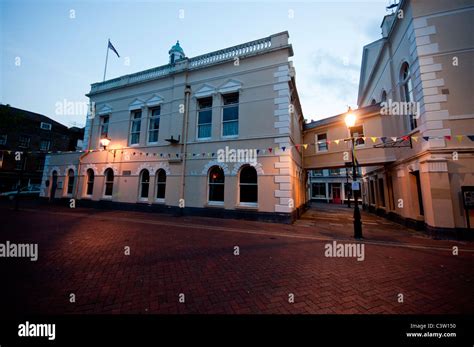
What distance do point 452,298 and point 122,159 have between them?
17787 mm

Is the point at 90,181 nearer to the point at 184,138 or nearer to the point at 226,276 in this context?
the point at 184,138

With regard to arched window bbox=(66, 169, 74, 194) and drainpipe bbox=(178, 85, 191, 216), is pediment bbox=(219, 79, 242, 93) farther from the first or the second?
arched window bbox=(66, 169, 74, 194)

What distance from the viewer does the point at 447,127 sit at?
7926mm

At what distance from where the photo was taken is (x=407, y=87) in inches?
413

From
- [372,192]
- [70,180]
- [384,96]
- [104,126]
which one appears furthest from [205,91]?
[372,192]

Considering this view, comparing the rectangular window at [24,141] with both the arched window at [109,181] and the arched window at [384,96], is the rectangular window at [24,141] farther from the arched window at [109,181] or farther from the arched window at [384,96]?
the arched window at [384,96]

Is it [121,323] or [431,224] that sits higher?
[431,224]

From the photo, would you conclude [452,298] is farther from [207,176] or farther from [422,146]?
[207,176]

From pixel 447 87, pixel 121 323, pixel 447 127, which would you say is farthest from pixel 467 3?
pixel 121 323

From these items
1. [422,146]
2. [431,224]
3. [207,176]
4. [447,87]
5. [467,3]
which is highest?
[467,3]

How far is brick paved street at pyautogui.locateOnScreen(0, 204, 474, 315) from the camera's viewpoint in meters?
3.08

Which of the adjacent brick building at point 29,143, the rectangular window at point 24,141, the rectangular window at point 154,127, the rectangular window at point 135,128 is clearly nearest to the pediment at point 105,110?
the rectangular window at point 135,128

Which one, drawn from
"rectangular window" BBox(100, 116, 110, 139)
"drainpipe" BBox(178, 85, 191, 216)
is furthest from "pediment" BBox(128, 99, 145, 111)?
"drainpipe" BBox(178, 85, 191, 216)

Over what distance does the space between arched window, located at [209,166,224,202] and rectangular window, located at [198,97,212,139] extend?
250 cm
